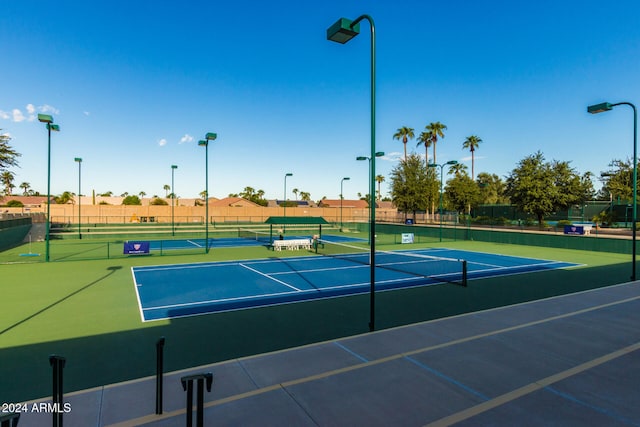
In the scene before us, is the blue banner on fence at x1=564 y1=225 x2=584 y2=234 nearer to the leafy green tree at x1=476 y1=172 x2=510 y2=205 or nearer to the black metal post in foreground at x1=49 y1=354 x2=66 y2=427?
the black metal post in foreground at x1=49 y1=354 x2=66 y2=427

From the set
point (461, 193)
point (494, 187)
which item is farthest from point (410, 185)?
point (494, 187)

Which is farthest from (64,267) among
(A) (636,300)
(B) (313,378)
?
(A) (636,300)

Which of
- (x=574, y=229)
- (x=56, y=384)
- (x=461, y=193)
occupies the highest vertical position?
(x=461, y=193)

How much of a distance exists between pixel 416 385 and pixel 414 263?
679 inches

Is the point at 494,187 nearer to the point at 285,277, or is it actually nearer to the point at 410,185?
the point at 410,185

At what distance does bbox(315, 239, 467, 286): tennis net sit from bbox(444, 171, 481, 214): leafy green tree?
37720mm

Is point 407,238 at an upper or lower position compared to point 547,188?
lower

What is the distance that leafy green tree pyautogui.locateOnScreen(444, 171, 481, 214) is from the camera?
204ft

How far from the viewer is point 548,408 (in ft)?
17.7

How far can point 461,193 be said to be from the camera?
61906 millimetres

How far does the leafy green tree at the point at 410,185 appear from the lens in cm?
5778

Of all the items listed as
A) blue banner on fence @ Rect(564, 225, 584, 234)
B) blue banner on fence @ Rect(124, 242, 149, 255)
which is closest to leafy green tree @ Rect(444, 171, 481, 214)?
blue banner on fence @ Rect(564, 225, 584, 234)

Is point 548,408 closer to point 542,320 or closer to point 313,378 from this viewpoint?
point 313,378

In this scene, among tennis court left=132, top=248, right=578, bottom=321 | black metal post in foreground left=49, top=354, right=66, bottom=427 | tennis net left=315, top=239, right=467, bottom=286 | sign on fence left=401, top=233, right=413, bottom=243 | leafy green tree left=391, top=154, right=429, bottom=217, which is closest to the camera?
black metal post in foreground left=49, top=354, right=66, bottom=427
